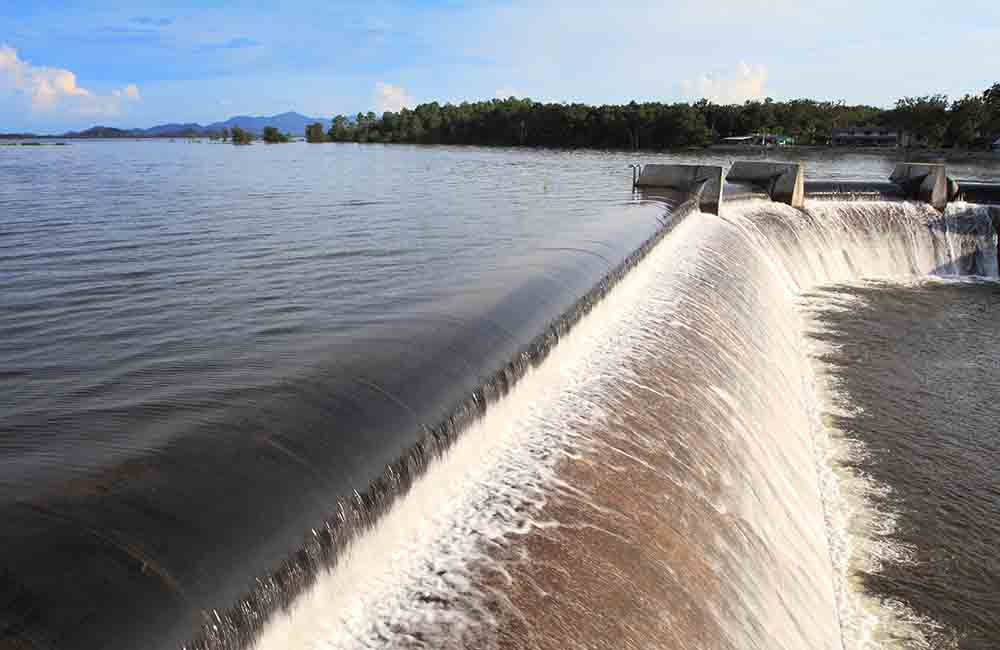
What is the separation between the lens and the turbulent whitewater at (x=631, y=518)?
11.7 ft

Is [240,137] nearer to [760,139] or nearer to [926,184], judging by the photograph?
[760,139]

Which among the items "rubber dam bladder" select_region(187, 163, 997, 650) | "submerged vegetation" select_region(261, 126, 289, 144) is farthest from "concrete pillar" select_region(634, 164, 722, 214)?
"submerged vegetation" select_region(261, 126, 289, 144)

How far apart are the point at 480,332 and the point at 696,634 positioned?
328 centimetres

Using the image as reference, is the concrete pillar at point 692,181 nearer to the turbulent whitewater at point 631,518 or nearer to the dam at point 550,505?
the dam at point 550,505

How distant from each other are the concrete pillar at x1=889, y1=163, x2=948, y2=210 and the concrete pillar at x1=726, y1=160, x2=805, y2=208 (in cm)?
381

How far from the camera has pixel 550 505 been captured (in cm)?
442

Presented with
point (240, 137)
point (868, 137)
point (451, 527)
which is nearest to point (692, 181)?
point (451, 527)

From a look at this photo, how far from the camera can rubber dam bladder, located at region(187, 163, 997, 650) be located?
11.4 feet

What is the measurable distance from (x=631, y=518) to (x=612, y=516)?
0.14 metres

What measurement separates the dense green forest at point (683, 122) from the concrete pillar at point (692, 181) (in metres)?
63.0

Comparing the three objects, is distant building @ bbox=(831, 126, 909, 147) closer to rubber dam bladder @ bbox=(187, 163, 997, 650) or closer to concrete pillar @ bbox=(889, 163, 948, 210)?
concrete pillar @ bbox=(889, 163, 948, 210)

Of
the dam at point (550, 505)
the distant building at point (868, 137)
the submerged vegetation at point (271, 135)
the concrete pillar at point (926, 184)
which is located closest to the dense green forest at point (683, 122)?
the distant building at point (868, 137)

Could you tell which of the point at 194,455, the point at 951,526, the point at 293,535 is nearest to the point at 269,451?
the point at 194,455

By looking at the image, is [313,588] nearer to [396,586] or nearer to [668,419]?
[396,586]
